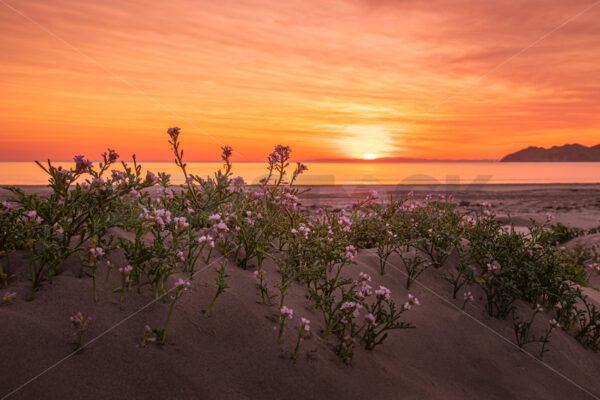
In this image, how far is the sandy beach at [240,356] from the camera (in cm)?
239

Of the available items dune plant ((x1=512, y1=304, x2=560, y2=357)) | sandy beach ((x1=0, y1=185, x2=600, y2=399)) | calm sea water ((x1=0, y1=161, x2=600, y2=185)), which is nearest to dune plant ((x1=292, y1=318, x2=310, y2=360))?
sandy beach ((x1=0, y1=185, x2=600, y2=399))

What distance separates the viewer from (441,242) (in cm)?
539

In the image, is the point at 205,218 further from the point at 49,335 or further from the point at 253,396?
the point at 253,396

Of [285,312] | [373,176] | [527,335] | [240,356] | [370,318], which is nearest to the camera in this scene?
[240,356]

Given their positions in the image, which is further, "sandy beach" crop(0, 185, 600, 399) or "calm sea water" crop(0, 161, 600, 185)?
"calm sea water" crop(0, 161, 600, 185)

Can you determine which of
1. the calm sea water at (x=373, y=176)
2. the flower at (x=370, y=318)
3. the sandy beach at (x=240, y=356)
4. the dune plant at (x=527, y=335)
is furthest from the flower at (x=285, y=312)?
the calm sea water at (x=373, y=176)

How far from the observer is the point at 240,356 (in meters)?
2.82

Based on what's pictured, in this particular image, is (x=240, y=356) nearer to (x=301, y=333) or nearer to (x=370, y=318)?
(x=301, y=333)

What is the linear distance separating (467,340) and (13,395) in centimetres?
397

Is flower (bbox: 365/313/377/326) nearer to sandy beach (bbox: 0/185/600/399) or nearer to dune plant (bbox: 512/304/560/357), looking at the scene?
sandy beach (bbox: 0/185/600/399)

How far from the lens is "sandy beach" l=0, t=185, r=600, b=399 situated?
239 cm

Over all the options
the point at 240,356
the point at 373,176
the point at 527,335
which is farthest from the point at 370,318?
the point at 373,176

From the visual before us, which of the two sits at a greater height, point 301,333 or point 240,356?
point 301,333

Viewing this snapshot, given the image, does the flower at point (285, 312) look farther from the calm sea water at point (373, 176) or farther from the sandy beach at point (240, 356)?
the calm sea water at point (373, 176)
